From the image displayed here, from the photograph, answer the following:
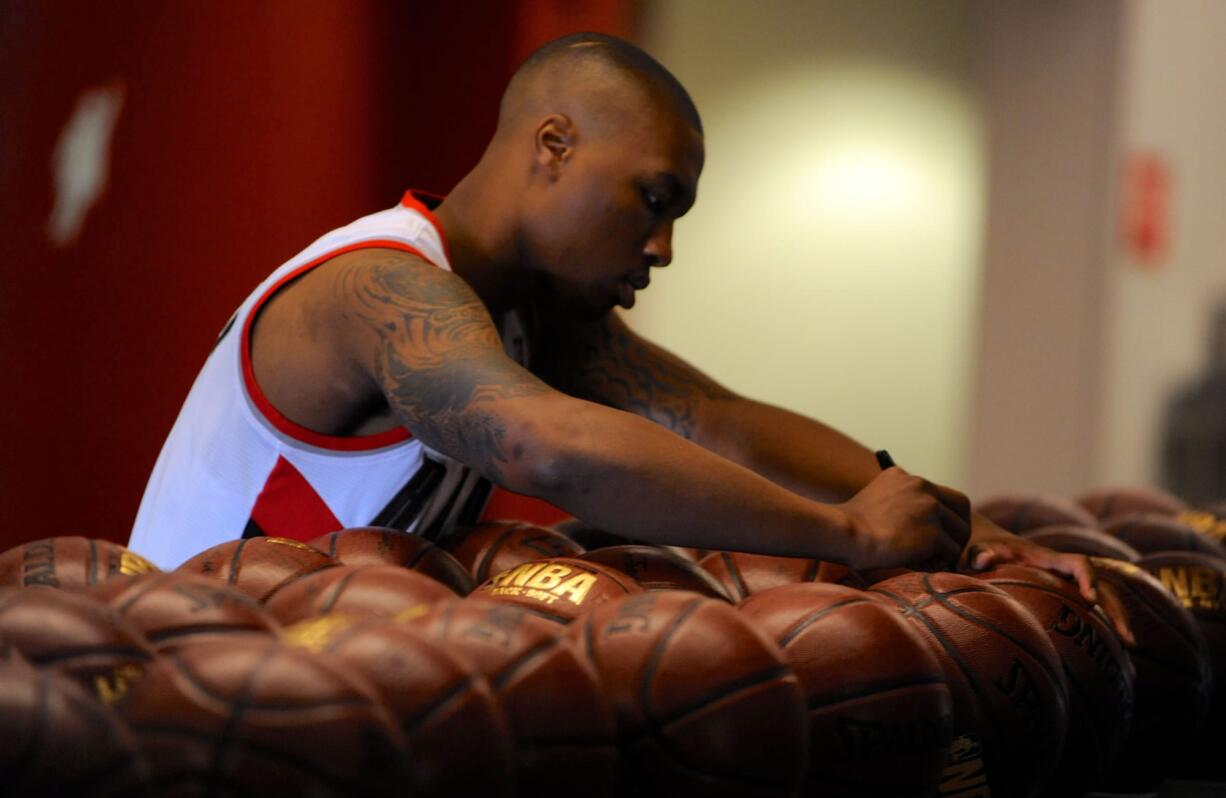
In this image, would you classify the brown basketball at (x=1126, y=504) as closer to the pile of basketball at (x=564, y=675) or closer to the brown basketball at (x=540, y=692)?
the pile of basketball at (x=564, y=675)

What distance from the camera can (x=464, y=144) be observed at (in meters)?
3.66

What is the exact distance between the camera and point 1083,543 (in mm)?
2160

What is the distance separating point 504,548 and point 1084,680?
665 mm

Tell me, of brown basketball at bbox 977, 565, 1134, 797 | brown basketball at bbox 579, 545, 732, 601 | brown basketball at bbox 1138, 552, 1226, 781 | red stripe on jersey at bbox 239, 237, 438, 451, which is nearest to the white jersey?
red stripe on jersey at bbox 239, 237, 438, 451

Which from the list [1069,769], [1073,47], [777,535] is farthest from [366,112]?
[1073,47]

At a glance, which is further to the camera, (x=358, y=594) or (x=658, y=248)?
(x=658, y=248)

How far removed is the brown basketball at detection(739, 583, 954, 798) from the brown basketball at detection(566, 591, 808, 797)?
8 centimetres

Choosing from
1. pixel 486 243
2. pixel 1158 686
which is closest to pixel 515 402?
pixel 486 243

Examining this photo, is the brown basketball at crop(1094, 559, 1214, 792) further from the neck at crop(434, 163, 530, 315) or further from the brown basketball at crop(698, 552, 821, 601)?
the neck at crop(434, 163, 530, 315)

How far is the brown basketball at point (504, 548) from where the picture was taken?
1.68m

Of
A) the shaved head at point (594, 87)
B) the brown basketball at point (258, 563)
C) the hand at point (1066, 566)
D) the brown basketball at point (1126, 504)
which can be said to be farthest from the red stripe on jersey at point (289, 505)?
the brown basketball at point (1126, 504)

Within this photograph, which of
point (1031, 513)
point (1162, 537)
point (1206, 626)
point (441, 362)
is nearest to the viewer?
point (441, 362)

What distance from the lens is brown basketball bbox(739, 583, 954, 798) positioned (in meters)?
1.28

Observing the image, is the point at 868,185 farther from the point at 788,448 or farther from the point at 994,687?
the point at 994,687
